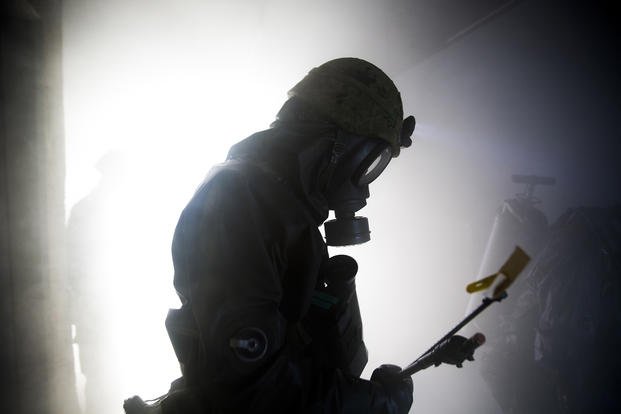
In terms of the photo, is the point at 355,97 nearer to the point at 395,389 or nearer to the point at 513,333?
the point at 395,389

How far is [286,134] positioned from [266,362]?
693 millimetres

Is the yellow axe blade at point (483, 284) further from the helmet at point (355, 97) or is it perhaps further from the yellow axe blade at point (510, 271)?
the helmet at point (355, 97)

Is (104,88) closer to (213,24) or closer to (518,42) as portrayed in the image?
(213,24)

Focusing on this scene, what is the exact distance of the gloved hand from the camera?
88 cm

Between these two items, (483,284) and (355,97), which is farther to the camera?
(355,97)

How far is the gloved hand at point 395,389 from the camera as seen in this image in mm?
882

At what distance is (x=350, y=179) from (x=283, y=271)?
18.9 inches

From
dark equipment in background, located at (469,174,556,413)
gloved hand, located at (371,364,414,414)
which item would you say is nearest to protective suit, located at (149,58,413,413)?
gloved hand, located at (371,364,414,414)

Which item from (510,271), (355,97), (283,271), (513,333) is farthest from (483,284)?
(513,333)

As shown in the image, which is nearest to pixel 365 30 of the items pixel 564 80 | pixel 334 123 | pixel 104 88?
pixel 564 80

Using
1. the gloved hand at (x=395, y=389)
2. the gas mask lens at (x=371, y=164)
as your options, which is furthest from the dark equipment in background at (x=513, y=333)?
the gas mask lens at (x=371, y=164)

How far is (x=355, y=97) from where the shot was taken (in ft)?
3.31

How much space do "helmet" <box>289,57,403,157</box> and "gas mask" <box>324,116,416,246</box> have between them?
45 millimetres

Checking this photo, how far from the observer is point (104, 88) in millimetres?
3566
